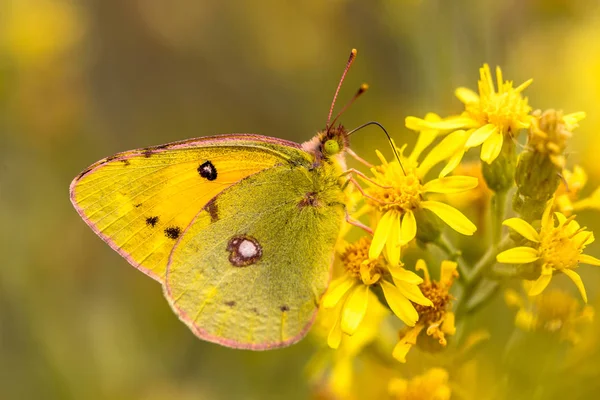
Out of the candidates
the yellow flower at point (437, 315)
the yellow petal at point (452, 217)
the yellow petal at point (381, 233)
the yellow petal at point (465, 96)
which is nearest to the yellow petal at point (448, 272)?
the yellow flower at point (437, 315)

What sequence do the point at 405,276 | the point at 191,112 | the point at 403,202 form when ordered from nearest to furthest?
the point at 405,276
the point at 403,202
the point at 191,112

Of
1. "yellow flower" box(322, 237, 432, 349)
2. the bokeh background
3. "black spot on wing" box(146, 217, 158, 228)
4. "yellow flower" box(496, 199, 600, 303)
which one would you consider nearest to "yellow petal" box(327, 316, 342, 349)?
"yellow flower" box(322, 237, 432, 349)

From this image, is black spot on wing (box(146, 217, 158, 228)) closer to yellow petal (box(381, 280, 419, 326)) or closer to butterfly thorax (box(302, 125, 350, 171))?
butterfly thorax (box(302, 125, 350, 171))

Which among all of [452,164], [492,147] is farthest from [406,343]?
[492,147]

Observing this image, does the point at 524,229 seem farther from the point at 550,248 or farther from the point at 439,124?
the point at 439,124

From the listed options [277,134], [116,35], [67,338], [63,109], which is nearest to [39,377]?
[67,338]

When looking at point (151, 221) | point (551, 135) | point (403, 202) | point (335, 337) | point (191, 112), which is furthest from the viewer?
point (191, 112)

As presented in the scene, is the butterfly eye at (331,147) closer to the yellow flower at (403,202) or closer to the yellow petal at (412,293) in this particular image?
the yellow flower at (403,202)
